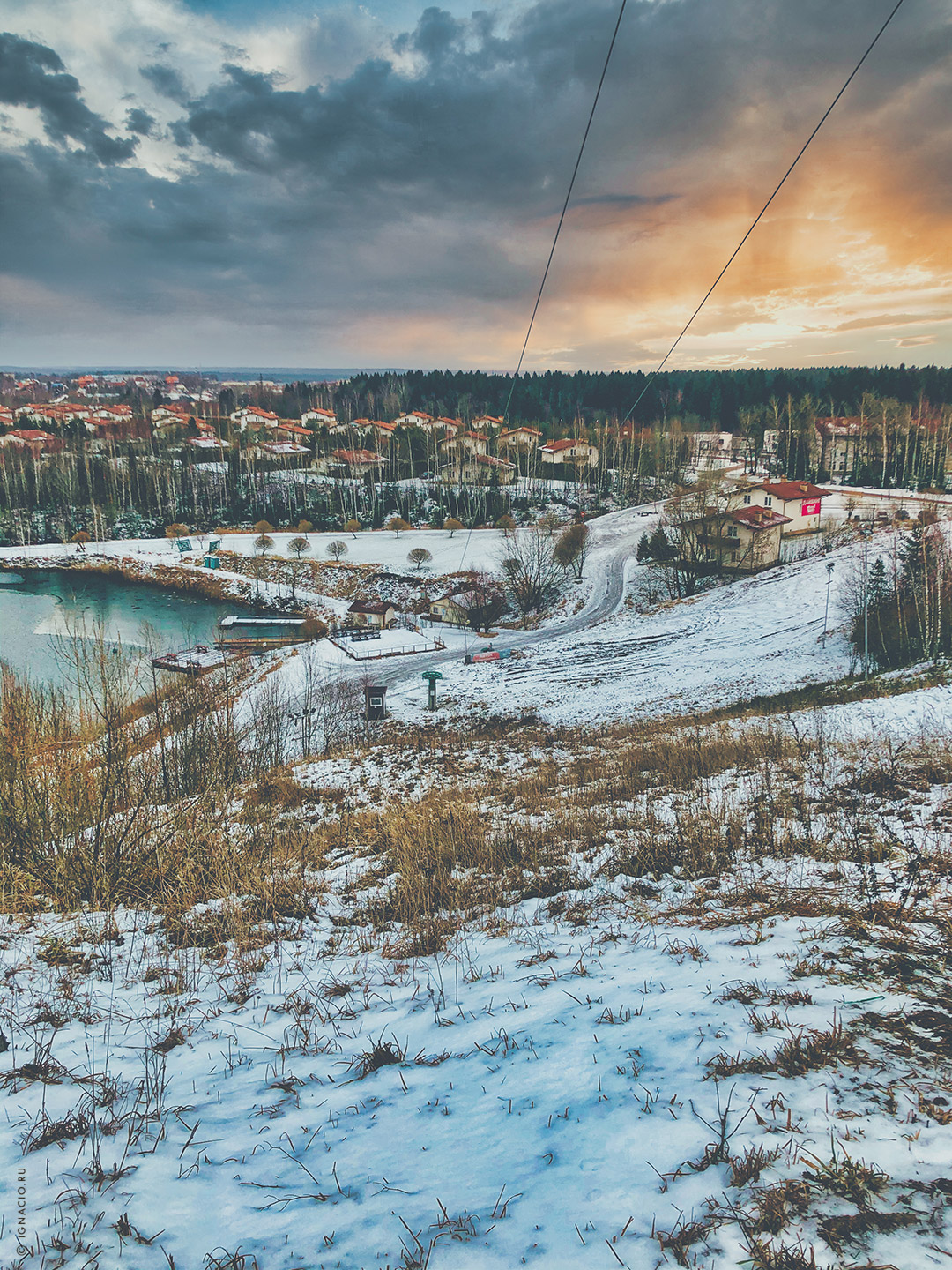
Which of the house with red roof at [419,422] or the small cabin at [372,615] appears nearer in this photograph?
the small cabin at [372,615]

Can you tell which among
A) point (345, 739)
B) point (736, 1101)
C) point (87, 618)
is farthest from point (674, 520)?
point (736, 1101)

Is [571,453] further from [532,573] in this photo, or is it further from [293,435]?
[293,435]

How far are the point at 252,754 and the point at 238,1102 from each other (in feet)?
48.3

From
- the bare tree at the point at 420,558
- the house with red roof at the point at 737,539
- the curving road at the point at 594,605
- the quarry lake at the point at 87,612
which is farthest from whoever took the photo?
the bare tree at the point at 420,558

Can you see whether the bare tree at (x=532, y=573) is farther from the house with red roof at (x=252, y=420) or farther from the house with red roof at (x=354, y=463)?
the house with red roof at (x=252, y=420)

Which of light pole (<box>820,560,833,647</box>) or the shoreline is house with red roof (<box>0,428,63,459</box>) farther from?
light pole (<box>820,560,833,647</box>)

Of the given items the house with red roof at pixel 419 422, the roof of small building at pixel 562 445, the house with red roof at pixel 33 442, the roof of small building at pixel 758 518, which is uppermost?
the house with red roof at pixel 419 422

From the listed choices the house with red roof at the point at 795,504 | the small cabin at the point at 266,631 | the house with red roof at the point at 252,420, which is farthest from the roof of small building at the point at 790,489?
the house with red roof at the point at 252,420

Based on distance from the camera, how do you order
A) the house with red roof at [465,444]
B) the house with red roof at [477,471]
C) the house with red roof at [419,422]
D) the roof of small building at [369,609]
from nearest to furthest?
the roof of small building at [369,609] → the house with red roof at [477,471] → the house with red roof at [465,444] → the house with red roof at [419,422]

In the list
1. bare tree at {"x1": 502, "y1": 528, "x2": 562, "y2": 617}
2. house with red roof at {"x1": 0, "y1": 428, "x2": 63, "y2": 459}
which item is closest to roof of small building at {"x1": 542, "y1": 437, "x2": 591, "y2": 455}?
bare tree at {"x1": 502, "y1": 528, "x2": 562, "y2": 617}

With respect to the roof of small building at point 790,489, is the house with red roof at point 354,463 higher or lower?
higher

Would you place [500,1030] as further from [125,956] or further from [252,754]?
[252,754]

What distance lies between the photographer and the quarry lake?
3572 cm

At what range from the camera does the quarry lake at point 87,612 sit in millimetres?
35719
